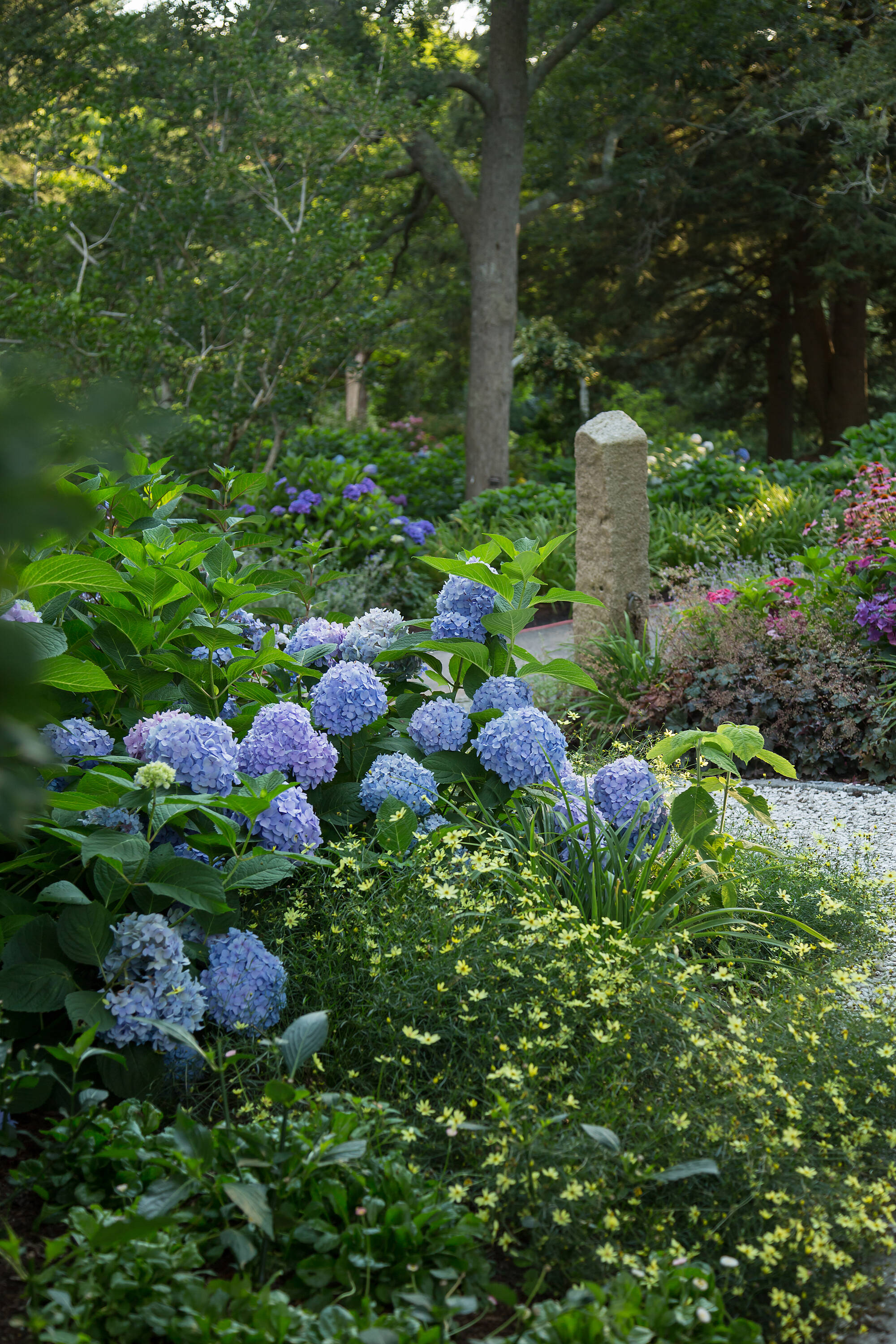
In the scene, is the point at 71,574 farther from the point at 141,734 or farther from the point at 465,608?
the point at 465,608

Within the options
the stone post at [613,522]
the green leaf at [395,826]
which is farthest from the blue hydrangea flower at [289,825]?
the stone post at [613,522]

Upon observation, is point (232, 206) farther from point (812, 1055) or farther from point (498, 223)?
point (812, 1055)

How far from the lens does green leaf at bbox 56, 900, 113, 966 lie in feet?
5.69

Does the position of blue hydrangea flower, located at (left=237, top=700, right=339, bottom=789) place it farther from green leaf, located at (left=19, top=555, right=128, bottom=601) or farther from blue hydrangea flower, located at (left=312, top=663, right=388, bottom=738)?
green leaf, located at (left=19, top=555, right=128, bottom=601)

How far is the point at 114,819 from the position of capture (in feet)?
6.01

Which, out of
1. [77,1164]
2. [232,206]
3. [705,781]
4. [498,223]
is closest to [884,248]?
[498,223]

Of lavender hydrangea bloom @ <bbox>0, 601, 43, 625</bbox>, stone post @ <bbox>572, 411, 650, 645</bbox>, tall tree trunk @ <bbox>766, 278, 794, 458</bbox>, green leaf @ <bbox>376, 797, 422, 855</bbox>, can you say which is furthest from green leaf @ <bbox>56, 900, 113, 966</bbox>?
tall tree trunk @ <bbox>766, 278, 794, 458</bbox>

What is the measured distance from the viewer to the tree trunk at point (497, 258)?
35.8 feet

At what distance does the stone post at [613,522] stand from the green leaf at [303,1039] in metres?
4.27

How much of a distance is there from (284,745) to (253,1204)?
3.12 feet

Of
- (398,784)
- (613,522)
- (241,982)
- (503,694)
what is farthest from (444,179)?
(241,982)

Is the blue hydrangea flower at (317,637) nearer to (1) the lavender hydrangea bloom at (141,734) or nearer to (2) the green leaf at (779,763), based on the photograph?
(1) the lavender hydrangea bloom at (141,734)

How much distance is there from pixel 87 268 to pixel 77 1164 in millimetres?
9620

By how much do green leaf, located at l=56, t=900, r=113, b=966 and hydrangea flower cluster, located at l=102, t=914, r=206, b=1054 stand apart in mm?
24
